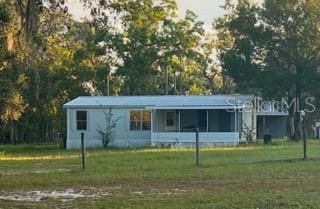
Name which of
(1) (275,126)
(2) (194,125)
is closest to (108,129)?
(2) (194,125)

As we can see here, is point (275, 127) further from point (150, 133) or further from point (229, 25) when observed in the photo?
point (150, 133)

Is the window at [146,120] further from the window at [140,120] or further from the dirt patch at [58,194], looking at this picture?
the dirt patch at [58,194]

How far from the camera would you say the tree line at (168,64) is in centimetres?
4447

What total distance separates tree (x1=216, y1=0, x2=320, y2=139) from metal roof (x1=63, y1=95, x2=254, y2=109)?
5.28 metres

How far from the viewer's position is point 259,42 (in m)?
46.0

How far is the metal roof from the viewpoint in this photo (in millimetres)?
38031

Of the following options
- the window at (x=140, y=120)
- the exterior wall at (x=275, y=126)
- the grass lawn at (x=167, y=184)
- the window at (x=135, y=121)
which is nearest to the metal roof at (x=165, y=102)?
the window at (x=140, y=120)

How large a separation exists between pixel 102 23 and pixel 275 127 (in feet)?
138

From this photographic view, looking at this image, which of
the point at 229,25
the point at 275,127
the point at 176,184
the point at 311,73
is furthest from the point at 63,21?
the point at 275,127

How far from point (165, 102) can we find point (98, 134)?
14.3 feet

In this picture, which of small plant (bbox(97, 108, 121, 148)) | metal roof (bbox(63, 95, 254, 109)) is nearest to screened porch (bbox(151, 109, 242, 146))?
metal roof (bbox(63, 95, 254, 109))

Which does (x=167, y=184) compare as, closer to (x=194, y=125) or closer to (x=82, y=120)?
(x=194, y=125)

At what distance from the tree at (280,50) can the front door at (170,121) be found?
8482mm

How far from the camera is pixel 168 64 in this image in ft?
177
